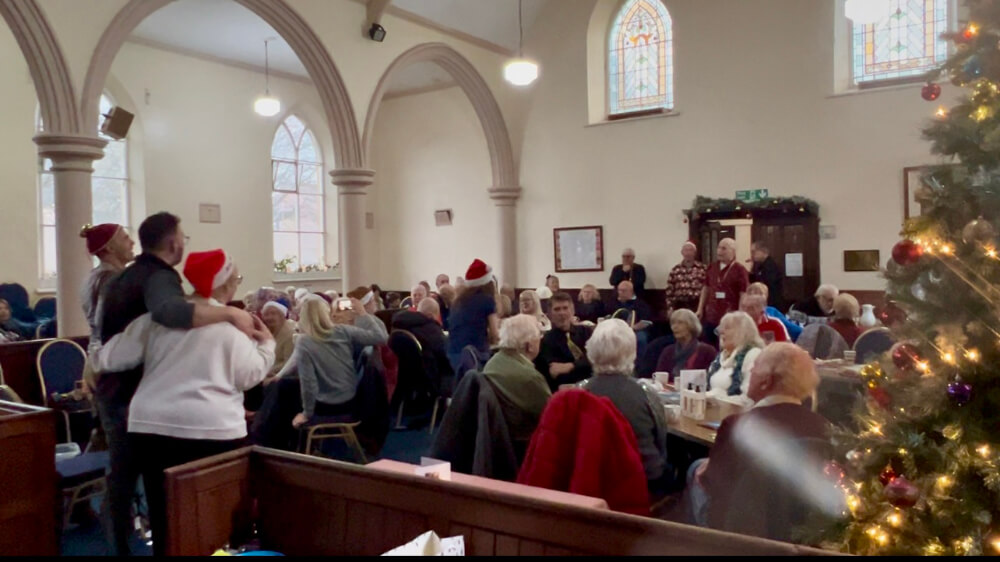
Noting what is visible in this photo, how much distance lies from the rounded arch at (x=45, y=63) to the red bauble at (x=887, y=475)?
23.4 ft

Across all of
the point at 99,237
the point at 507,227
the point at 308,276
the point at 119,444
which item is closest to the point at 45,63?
the point at 99,237

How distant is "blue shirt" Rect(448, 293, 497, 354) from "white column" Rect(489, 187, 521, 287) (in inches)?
264

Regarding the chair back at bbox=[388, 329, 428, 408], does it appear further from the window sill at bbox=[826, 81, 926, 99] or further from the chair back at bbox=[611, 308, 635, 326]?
the window sill at bbox=[826, 81, 926, 99]

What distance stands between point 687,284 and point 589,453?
22.8 ft

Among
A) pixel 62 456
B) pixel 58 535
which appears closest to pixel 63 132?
pixel 62 456

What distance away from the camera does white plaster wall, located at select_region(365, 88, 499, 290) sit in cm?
1298

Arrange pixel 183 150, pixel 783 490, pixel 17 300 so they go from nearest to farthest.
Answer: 1. pixel 783 490
2. pixel 17 300
3. pixel 183 150

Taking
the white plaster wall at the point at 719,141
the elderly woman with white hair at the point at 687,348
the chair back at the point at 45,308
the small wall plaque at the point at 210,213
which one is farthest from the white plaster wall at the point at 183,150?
the elderly woman with white hair at the point at 687,348

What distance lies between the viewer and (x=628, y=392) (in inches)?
128

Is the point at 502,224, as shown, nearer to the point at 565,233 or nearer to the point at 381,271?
the point at 565,233

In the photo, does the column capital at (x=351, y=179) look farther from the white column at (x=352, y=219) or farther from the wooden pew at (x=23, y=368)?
the wooden pew at (x=23, y=368)

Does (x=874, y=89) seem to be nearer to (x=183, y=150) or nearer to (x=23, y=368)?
(x=23, y=368)

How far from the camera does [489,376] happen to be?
3.55 metres

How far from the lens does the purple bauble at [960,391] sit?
183 cm
